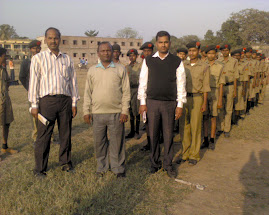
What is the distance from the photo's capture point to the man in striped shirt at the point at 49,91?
3.71 metres

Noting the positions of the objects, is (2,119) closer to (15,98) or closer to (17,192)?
(17,192)

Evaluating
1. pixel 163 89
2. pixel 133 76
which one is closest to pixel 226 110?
pixel 133 76

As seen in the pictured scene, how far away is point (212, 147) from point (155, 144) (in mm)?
2002

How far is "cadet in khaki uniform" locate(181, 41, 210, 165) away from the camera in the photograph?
4.54 metres

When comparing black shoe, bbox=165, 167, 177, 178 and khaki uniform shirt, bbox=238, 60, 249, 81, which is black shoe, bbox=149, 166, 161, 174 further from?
khaki uniform shirt, bbox=238, 60, 249, 81

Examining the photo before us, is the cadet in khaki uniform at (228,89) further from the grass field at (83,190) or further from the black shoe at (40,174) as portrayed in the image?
the black shoe at (40,174)

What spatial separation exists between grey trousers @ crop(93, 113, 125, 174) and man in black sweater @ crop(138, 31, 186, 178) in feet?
1.57

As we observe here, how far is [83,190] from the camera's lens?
3424mm

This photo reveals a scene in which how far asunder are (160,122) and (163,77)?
2.45 ft

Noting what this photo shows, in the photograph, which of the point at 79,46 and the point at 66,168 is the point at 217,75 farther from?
the point at 79,46

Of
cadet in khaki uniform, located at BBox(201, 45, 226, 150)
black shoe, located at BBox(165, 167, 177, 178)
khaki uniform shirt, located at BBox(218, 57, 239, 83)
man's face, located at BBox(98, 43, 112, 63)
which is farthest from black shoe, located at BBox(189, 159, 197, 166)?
khaki uniform shirt, located at BBox(218, 57, 239, 83)

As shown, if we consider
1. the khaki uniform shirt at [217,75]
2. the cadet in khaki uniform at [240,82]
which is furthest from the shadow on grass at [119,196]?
the cadet in khaki uniform at [240,82]

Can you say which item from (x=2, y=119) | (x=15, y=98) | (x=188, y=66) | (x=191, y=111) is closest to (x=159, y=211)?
(x=191, y=111)

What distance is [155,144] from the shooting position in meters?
4.12
